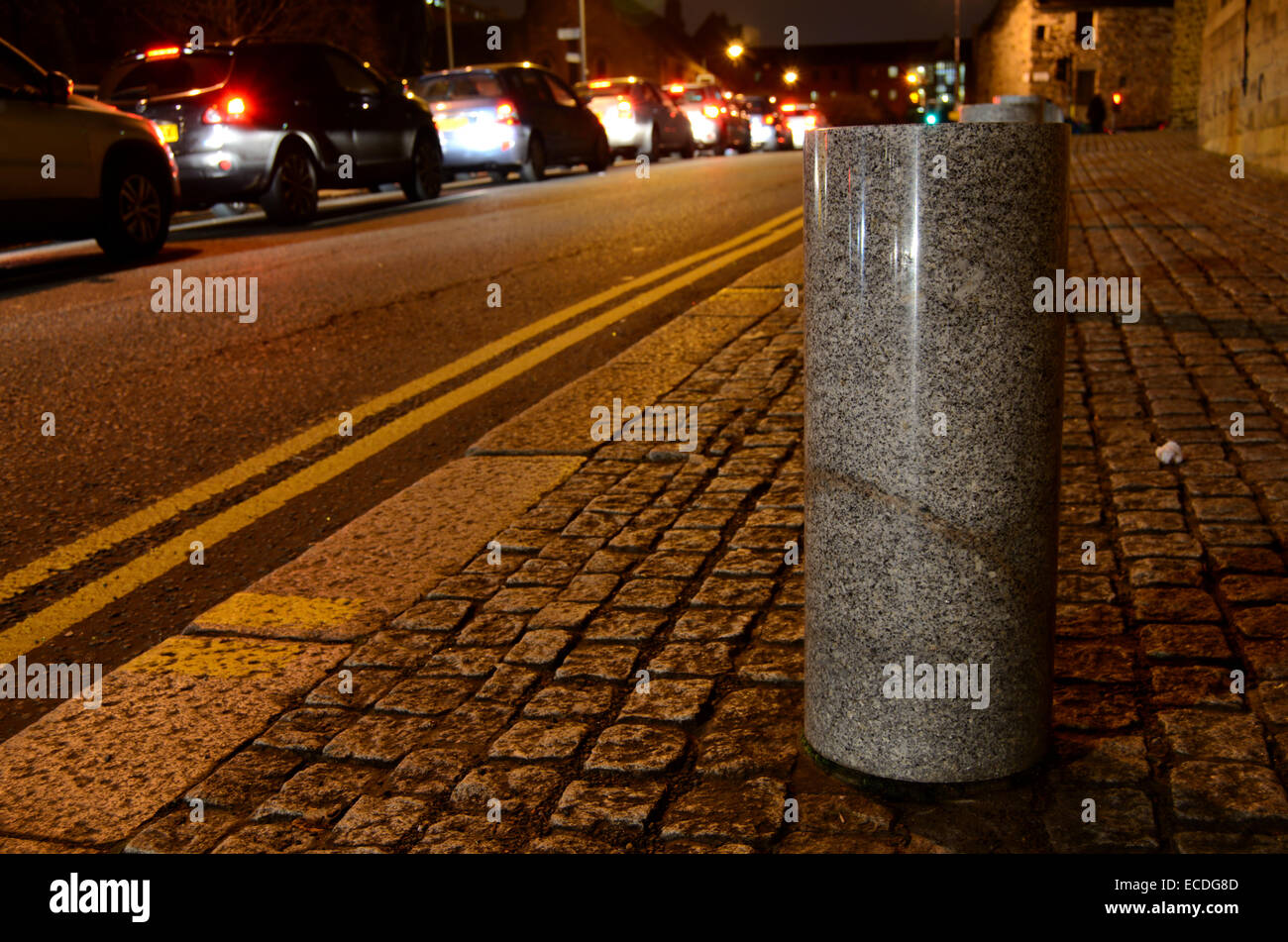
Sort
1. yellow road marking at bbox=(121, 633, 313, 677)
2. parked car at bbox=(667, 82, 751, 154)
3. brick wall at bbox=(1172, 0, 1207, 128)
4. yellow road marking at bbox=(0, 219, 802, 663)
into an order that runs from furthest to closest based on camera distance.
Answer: brick wall at bbox=(1172, 0, 1207, 128) < parked car at bbox=(667, 82, 751, 154) < yellow road marking at bbox=(0, 219, 802, 663) < yellow road marking at bbox=(121, 633, 313, 677)

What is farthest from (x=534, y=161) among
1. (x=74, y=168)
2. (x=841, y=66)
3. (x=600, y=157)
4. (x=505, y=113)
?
(x=841, y=66)

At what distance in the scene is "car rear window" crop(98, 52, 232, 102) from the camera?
1348 centimetres

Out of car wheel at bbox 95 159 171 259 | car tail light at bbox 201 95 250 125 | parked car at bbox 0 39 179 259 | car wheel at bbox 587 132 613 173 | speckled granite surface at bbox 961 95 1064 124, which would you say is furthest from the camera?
car wheel at bbox 587 132 613 173

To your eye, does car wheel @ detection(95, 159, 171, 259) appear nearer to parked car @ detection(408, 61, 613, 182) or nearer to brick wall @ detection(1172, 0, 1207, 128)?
parked car @ detection(408, 61, 613, 182)

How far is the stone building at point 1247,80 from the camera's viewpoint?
17281mm

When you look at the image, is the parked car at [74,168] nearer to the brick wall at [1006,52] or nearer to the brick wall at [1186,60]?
the brick wall at [1186,60]

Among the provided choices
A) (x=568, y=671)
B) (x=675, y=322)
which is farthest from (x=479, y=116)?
(x=568, y=671)

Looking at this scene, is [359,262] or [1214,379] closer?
[1214,379]

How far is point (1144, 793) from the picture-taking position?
93.3 inches

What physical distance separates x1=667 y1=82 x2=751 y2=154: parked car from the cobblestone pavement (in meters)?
27.7

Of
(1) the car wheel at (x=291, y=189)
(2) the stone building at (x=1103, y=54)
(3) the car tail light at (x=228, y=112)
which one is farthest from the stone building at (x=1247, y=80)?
(2) the stone building at (x=1103, y=54)

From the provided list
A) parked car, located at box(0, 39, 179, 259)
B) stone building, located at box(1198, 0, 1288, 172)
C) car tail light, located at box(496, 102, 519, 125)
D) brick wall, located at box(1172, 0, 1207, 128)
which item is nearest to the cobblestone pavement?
parked car, located at box(0, 39, 179, 259)
